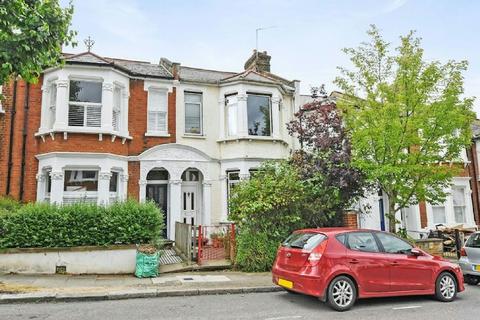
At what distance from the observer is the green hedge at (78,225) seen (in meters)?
9.73

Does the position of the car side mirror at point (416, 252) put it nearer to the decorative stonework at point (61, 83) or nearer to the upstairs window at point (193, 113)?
the upstairs window at point (193, 113)

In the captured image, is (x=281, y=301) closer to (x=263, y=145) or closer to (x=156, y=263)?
(x=156, y=263)

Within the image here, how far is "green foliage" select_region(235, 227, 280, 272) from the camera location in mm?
10680

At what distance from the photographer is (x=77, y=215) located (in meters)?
10.0

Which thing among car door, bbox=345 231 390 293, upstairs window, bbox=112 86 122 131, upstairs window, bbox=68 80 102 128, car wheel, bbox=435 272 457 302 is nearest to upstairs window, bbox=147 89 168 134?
upstairs window, bbox=112 86 122 131

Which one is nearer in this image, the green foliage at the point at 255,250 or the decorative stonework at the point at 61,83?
the green foliage at the point at 255,250

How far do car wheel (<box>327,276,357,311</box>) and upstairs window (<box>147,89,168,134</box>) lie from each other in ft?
34.8

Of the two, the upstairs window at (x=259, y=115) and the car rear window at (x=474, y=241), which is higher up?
the upstairs window at (x=259, y=115)

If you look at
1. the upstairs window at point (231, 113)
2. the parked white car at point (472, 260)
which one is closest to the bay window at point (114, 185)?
the upstairs window at point (231, 113)

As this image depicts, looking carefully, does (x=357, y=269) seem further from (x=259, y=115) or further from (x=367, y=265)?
(x=259, y=115)

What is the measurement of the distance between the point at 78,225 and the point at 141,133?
5.99 metres

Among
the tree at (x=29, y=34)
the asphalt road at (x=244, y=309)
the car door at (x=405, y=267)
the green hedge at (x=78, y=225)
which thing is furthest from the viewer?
the green hedge at (x=78, y=225)

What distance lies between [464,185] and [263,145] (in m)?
11.4

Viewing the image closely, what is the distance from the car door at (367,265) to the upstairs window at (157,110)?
10.3 meters
